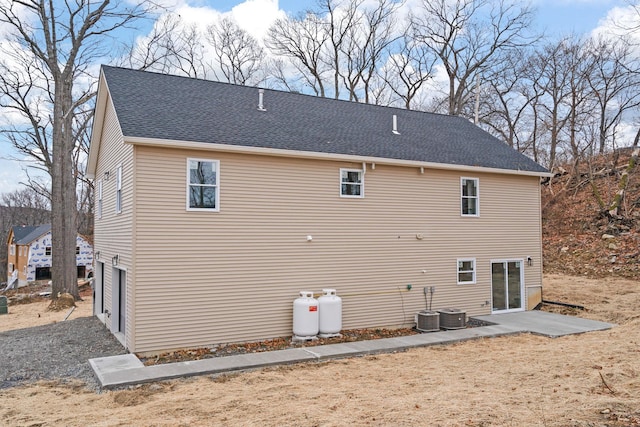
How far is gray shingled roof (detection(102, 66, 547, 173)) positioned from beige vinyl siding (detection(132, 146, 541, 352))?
1.37ft

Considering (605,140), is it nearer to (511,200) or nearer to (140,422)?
(511,200)

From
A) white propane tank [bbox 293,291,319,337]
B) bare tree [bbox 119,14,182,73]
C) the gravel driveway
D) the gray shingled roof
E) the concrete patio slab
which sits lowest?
the gravel driveway

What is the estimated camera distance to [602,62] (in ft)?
89.4

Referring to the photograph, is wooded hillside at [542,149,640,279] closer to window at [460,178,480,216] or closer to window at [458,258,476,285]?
window at [458,258,476,285]

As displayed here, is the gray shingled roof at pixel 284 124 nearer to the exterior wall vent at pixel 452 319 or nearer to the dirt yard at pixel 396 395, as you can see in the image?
the exterior wall vent at pixel 452 319

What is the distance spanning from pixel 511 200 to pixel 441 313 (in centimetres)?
450

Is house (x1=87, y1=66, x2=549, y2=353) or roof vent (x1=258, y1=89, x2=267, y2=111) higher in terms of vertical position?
roof vent (x1=258, y1=89, x2=267, y2=111)

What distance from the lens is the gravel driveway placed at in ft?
26.9

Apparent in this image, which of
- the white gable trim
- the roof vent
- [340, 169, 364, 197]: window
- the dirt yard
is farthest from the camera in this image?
the roof vent

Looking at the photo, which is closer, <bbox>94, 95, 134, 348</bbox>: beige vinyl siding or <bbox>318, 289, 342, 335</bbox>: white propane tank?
<bbox>94, 95, 134, 348</bbox>: beige vinyl siding

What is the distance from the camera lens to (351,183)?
1171 centimetres

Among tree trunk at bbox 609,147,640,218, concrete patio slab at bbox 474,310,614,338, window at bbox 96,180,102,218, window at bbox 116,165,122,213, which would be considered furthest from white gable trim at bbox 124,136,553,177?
tree trunk at bbox 609,147,640,218

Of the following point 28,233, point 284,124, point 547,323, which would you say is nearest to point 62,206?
point 284,124

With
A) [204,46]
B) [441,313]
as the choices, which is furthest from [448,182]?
[204,46]
